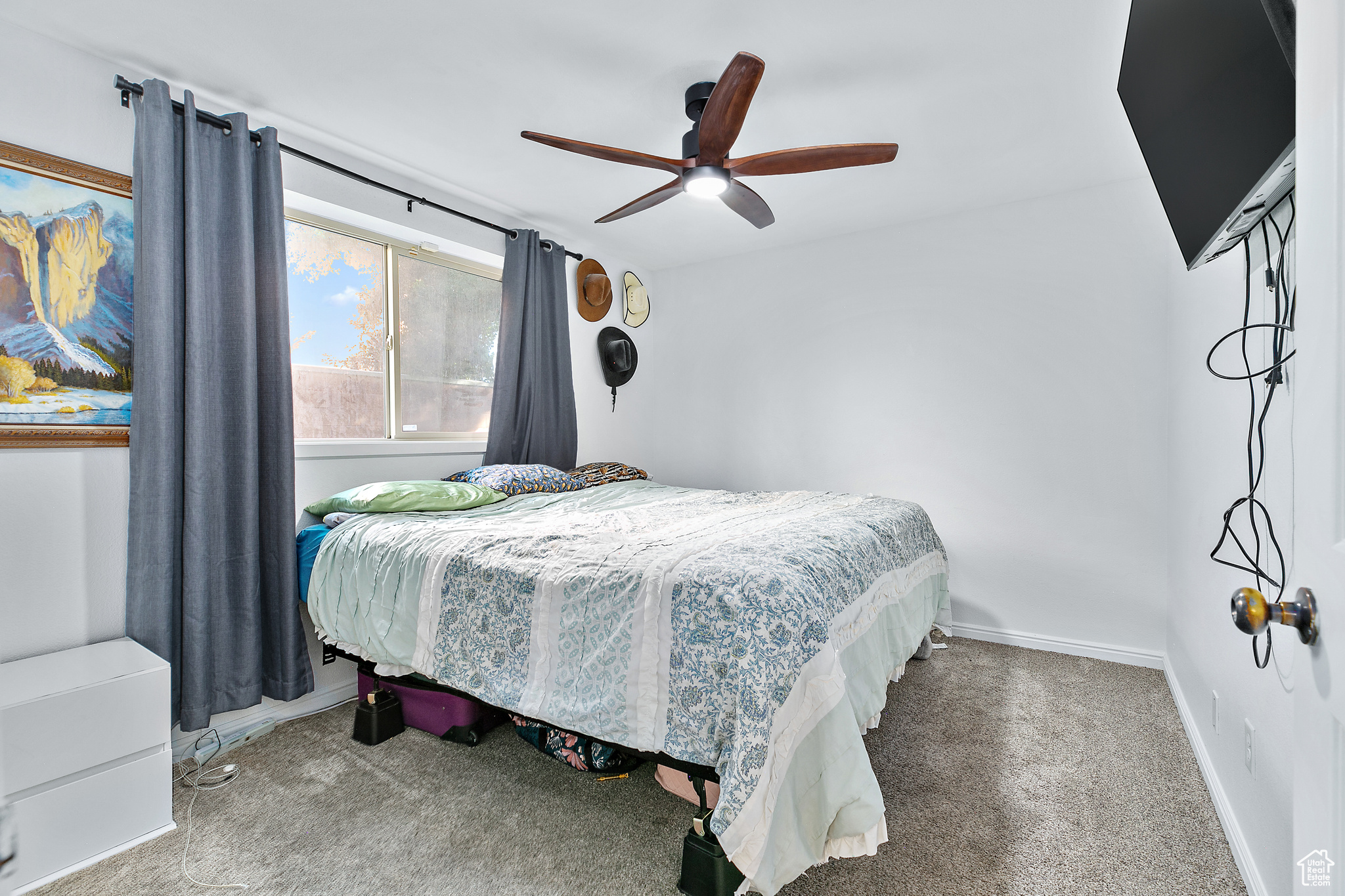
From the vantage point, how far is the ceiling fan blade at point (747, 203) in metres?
2.32

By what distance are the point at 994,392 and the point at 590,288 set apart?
2.52 m

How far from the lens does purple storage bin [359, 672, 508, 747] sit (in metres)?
2.14

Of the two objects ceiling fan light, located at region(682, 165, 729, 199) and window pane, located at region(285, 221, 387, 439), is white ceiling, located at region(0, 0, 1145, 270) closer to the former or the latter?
ceiling fan light, located at region(682, 165, 729, 199)

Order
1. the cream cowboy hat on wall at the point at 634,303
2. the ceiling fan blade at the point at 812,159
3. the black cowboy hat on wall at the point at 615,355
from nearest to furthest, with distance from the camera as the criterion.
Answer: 1. the ceiling fan blade at the point at 812,159
2. the black cowboy hat on wall at the point at 615,355
3. the cream cowboy hat on wall at the point at 634,303

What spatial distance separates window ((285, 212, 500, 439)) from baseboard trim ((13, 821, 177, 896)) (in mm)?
1504

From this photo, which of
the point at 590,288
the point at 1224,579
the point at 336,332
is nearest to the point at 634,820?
the point at 1224,579

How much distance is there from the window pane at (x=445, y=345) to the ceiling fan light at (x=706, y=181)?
5.53 ft

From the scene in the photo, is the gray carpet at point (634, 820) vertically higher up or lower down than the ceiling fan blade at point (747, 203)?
lower down

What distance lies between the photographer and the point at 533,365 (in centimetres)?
346

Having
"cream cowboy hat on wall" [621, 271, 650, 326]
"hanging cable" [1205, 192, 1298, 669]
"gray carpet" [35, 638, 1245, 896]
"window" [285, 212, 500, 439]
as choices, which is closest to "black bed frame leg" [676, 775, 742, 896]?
"gray carpet" [35, 638, 1245, 896]

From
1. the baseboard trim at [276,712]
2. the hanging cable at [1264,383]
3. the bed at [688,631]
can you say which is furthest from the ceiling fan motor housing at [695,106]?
the baseboard trim at [276,712]

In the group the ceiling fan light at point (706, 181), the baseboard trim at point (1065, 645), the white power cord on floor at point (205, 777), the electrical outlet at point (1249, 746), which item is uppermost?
the ceiling fan light at point (706, 181)

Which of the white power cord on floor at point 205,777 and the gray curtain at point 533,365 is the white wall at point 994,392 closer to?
the gray curtain at point 533,365

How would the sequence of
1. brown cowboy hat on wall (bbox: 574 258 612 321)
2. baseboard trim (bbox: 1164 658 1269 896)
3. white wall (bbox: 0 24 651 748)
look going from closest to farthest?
baseboard trim (bbox: 1164 658 1269 896) → white wall (bbox: 0 24 651 748) → brown cowboy hat on wall (bbox: 574 258 612 321)
